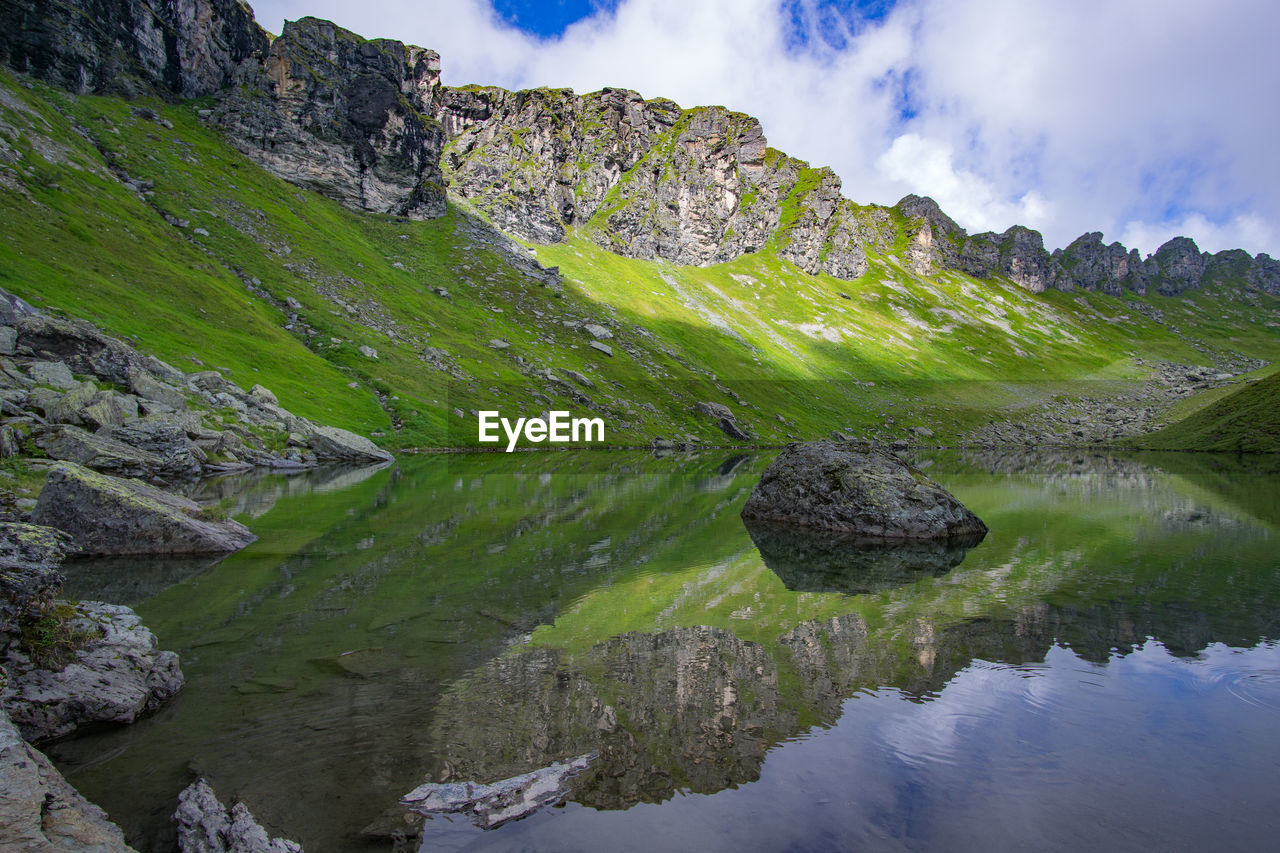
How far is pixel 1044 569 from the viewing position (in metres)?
20.8

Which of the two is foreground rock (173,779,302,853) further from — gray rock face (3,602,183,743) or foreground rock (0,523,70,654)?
foreground rock (0,523,70,654)

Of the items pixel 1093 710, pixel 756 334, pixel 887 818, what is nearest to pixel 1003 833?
A: pixel 887 818

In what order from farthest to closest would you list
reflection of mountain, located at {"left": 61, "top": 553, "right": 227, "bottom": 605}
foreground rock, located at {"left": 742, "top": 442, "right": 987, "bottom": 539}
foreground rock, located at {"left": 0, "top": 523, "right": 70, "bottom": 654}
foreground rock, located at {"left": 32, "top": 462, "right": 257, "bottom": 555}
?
foreground rock, located at {"left": 742, "top": 442, "right": 987, "bottom": 539} < foreground rock, located at {"left": 32, "top": 462, "right": 257, "bottom": 555} < reflection of mountain, located at {"left": 61, "top": 553, "right": 227, "bottom": 605} < foreground rock, located at {"left": 0, "top": 523, "right": 70, "bottom": 654}

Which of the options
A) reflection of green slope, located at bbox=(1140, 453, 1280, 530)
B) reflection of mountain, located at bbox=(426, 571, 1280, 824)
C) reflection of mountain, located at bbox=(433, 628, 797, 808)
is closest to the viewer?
reflection of mountain, located at bbox=(433, 628, 797, 808)

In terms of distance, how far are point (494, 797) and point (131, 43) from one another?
7009 inches

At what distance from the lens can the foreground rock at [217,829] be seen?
6.29 m

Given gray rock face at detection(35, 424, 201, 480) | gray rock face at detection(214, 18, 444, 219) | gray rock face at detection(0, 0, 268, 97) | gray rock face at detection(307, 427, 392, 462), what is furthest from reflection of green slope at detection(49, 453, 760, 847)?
gray rock face at detection(214, 18, 444, 219)

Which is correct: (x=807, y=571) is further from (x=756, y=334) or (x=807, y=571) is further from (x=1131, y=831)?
(x=756, y=334)

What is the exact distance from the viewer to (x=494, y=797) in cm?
739

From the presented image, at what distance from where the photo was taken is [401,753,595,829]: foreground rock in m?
7.10

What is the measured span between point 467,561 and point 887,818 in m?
16.0

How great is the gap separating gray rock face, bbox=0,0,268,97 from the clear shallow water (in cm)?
14705

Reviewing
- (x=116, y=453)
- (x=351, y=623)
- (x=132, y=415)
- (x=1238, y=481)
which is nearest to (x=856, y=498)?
(x=351, y=623)

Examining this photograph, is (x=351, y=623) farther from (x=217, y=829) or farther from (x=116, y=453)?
(x=116, y=453)
